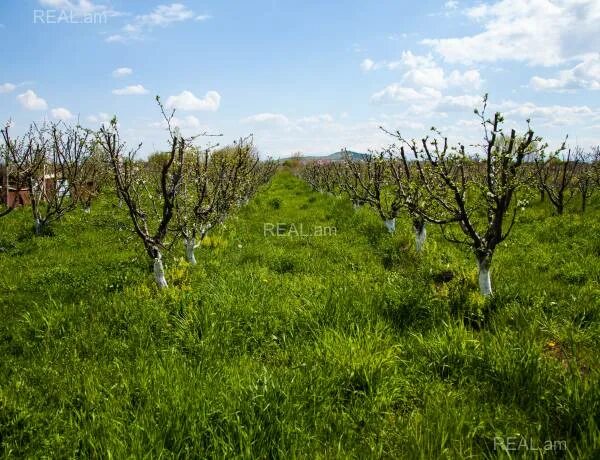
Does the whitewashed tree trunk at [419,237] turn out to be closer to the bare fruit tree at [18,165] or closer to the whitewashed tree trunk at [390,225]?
the whitewashed tree trunk at [390,225]

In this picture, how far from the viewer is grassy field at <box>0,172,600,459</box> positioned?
12.7 ft

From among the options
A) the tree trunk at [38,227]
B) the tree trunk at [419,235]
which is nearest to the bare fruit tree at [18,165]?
the tree trunk at [38,227]

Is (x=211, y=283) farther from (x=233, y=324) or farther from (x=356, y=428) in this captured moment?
(x=356, y=428)

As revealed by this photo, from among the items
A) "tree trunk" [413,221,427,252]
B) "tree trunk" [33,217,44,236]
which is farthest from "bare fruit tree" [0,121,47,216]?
"tree trunk" [413,221,427,252]

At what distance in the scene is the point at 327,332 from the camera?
5746 mm

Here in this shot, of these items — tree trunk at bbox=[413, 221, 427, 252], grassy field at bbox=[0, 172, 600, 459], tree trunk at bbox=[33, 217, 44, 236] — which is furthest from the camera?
tree trunk at bbox=[33, 217, 44, 236]

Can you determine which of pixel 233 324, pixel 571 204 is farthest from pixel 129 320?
pixel 571 204

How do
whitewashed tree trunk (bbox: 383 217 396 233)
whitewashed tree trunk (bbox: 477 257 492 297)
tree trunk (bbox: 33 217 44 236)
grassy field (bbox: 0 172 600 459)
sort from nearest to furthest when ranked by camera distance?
grassy field (bbox: 0 172 600 459), whitewashed tree trunk (bbox: 477 257 492 297), whitewashed tree trunk (bbox: 383 217 396 233), tree trunk (bbox: 33 217 44 236)

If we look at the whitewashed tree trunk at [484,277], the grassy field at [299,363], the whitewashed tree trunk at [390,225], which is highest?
the whitewashed tree trunk at [390,225]

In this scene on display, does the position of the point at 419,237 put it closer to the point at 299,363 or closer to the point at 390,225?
the point at 390,225

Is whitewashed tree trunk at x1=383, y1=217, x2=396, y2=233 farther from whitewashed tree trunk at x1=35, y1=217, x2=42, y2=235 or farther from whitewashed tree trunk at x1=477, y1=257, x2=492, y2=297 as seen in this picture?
whitewashed tree trunk at x1=35, y1=217, x2=42, y2=235

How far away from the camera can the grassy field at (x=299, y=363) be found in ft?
12.7

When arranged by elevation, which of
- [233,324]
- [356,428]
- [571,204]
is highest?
[571,204]

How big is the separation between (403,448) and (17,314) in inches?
279
